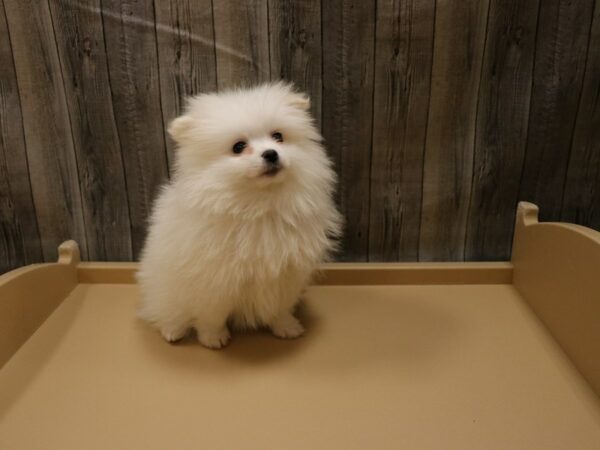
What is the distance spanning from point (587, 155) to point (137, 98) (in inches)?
58.7

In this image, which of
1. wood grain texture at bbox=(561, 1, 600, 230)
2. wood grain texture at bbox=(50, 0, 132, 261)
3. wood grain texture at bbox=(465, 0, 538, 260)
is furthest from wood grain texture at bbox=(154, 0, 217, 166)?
wood grain texture at bbox=(561, 1, 600, 230)

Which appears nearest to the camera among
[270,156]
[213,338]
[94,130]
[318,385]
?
[270,156]

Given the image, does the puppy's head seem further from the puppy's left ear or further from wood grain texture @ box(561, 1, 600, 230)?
wood grain texture @ box(561, 1, 600, 230)

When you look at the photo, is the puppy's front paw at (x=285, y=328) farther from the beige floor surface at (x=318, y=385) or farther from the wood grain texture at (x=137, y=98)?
the wood grain texture at (x=137, y=98)

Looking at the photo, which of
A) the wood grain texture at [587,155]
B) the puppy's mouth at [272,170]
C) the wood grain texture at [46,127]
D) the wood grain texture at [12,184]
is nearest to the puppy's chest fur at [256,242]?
the puppy's mouth at [272,170]

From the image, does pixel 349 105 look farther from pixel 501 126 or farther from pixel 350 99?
pixel 501 126

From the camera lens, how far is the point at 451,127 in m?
1.64

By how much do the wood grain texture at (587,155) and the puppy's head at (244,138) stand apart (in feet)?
3.15

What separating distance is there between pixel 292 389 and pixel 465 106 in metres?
1.04

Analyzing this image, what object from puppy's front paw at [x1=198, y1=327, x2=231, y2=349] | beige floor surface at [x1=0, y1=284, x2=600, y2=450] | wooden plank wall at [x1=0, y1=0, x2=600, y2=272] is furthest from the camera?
wooden plank wall at [x1=0, y1=0, x2=600, y2=272]

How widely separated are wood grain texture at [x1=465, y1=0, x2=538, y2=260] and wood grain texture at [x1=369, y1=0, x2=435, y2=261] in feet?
0.63

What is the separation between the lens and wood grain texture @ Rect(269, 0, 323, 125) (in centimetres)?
151

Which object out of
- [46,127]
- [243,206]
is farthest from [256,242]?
[46,127]

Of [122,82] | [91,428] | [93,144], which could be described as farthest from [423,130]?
[91,428]
